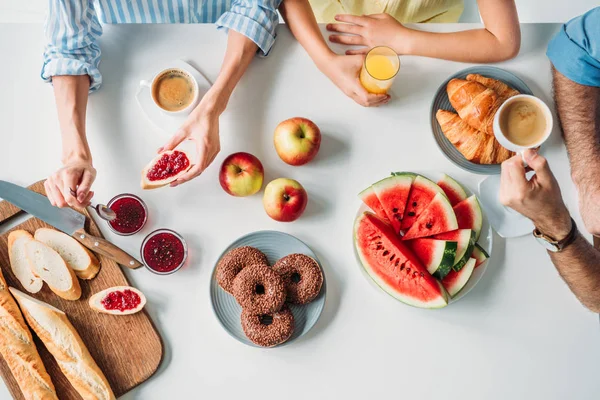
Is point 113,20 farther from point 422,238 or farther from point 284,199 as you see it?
point 422,238

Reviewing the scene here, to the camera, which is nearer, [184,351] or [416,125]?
[184,351]

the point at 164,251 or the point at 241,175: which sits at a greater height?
the point at 241,175

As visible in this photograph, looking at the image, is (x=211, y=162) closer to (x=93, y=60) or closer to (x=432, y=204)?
(x=93, y=60)

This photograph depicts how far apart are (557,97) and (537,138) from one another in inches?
8.0

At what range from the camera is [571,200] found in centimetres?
154

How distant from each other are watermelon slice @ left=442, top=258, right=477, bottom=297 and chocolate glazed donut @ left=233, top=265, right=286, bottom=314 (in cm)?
49

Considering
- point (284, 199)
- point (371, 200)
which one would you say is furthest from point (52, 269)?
point (371, 200)

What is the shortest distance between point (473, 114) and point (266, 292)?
823 millimetres

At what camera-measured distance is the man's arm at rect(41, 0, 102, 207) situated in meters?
1.37

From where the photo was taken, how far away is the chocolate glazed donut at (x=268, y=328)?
1384 mm

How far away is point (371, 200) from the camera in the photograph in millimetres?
1475

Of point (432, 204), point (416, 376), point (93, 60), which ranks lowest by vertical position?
point (416, 376)

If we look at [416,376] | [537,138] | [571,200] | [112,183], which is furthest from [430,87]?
[112,183]

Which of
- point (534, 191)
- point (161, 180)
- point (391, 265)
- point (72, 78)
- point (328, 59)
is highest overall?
point (72, 78)
